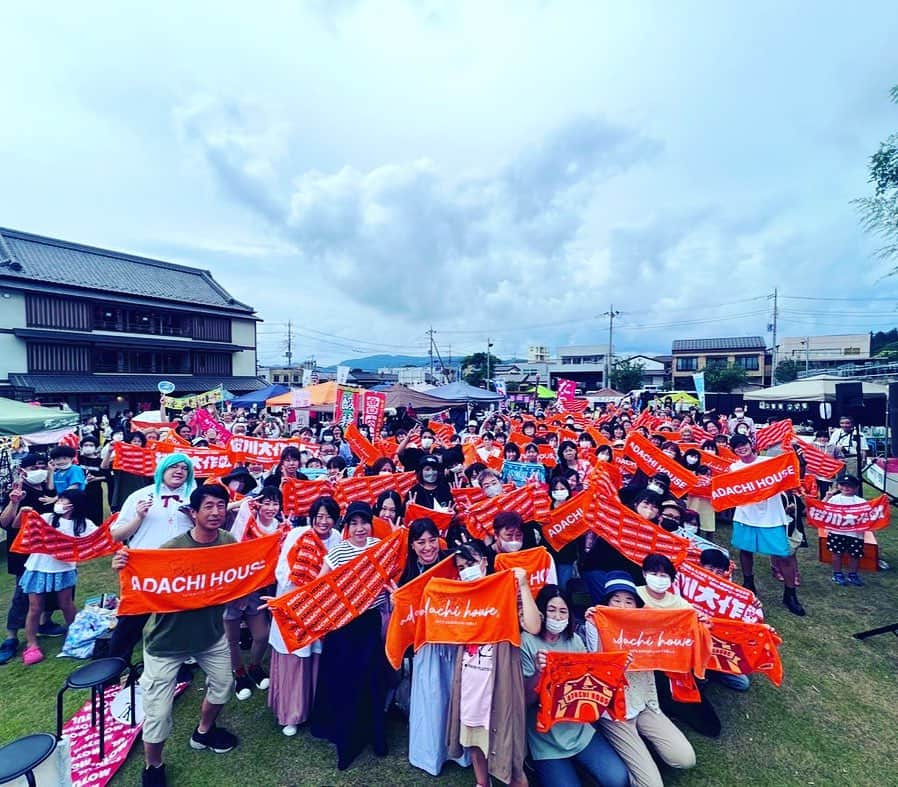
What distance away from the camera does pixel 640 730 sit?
3.55m

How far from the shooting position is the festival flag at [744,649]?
377cm

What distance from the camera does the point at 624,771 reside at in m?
3.31

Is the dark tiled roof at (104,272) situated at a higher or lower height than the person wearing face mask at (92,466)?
higher

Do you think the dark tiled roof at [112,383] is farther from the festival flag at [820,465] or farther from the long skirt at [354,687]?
the festival flag at [820,465]

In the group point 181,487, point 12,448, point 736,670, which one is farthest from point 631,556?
point 12,448

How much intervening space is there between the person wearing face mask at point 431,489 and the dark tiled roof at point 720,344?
6515cm

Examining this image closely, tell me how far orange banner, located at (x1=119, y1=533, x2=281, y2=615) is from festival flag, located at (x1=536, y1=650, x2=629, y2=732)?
241 centimetres

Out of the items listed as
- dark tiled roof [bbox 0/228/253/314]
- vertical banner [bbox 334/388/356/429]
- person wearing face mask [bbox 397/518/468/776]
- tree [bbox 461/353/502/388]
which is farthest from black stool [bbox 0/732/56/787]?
tree [bbox 461/353/502/388]

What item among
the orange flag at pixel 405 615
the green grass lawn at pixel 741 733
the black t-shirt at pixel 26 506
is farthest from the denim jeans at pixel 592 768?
the black t-shirt at pixel 26 506

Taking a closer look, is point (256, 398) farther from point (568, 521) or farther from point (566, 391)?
point (568, 521)

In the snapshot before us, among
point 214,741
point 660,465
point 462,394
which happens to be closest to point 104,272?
point 462,394

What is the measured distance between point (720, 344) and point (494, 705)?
A: 229 ft

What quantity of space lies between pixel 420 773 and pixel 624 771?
1.45 metres

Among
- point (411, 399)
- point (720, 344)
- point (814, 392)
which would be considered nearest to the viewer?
point (411, 399)
